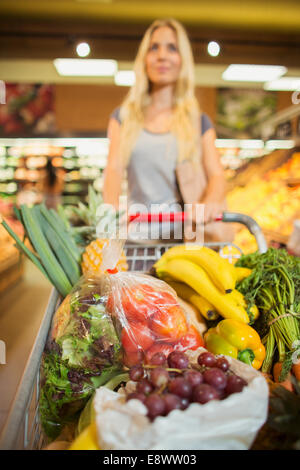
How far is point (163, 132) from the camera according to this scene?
2.42 metres

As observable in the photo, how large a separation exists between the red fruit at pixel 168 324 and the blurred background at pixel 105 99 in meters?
0.55

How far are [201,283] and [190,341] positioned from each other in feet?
0.71

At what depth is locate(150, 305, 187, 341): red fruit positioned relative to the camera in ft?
3.22

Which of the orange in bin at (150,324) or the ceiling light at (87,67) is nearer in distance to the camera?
the orange in bin at (150,324)

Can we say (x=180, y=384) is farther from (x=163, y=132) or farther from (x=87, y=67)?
(x=87, y=67)

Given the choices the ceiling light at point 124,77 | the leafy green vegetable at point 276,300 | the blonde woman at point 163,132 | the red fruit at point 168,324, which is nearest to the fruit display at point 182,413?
the red fruit at point 168,324

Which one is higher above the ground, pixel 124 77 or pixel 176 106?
pixel 124 77

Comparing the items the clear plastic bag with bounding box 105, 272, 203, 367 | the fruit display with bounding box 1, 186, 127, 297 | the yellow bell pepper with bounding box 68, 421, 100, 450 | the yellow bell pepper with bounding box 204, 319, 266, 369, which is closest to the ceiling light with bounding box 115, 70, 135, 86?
the fruit display with bounding box 1, 186, 127, 297

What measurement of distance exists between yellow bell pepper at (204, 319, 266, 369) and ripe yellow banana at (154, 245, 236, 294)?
13 centimetres

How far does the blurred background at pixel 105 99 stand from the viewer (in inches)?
133

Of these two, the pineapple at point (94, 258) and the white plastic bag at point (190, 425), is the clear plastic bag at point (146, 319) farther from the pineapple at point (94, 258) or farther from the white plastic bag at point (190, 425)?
the white plastic bag at point (190, 425)

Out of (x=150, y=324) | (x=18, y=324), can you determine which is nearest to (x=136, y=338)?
(x=150, y=324)

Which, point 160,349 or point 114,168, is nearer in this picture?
point 160,349

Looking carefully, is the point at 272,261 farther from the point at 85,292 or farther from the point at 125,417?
the point at 125,417
